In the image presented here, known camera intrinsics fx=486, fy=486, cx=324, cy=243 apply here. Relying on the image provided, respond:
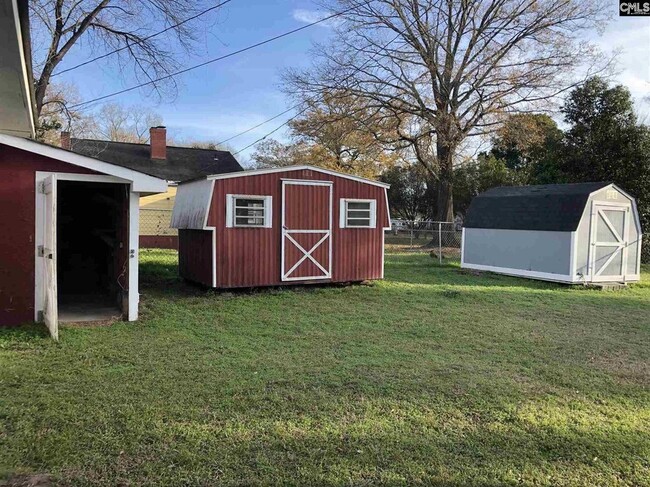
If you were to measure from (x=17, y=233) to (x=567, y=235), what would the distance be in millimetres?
11035

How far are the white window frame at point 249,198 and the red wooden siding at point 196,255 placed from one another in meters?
0.46

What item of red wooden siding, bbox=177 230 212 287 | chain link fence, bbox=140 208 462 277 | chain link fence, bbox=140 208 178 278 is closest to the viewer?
red wooden siding, bbox=177 230 212 287

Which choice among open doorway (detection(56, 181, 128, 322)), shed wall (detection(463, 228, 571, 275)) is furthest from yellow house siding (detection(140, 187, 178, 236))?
shed wall (detection(463, 228, 571, 275))

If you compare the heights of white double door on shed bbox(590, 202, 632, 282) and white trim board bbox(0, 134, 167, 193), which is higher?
white trim board bbox(0, 134, 167, 193)

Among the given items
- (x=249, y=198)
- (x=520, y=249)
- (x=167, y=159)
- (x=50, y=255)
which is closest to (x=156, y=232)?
(x=167, y=159)

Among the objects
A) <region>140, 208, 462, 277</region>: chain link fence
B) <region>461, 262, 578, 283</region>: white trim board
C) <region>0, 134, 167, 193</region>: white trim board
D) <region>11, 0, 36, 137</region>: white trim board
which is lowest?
<region>461, 262, 578, 283</region>: white trim board

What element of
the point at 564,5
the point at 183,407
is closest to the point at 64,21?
the point at 183,407

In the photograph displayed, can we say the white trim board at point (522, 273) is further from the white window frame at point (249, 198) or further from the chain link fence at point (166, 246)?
the white window frame at point (249, 198)

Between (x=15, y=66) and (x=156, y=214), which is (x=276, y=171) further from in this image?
(x=156, y=214)

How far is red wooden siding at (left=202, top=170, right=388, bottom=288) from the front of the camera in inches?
363

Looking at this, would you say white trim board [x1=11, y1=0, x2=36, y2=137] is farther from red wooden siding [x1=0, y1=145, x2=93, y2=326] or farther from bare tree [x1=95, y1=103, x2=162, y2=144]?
bare tree [x1=95, y1=103, x2=162, y2=144]

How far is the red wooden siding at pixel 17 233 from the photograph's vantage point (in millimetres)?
6348

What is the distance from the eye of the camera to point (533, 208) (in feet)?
42.3

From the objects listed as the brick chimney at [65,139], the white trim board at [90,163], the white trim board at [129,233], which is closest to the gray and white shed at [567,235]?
the white trim board at [90,163]
